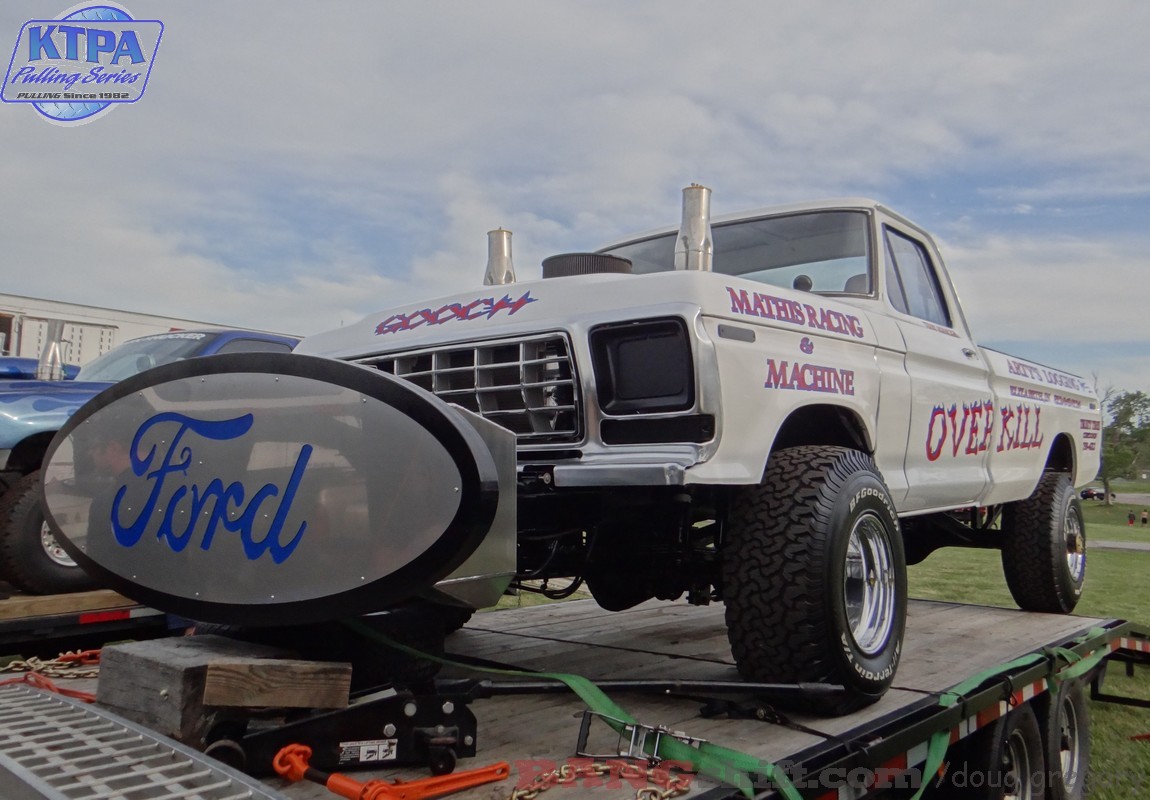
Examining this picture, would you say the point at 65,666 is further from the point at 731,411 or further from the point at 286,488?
the point at 731,411

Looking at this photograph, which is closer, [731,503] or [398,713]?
[398,713]

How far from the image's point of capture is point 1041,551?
534 centimetres

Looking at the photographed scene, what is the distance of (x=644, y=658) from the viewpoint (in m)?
3.85

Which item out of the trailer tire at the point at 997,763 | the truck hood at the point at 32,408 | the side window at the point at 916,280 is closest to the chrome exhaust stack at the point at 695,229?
the side window at the point at 916,280

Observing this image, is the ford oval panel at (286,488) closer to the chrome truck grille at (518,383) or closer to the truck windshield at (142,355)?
the chrome truck grille at (518,383)

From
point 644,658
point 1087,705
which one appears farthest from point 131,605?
point 1087,705

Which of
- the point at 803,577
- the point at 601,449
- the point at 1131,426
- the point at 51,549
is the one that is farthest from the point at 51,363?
the point at 1131,426

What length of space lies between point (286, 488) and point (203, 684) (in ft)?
1.57

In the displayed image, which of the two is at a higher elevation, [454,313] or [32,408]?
[454,313]

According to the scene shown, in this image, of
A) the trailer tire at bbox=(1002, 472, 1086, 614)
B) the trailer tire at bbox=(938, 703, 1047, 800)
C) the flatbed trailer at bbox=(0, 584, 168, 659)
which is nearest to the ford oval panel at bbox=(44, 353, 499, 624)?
the flatbed trailer at bbox=(0, 584, 168, 659)

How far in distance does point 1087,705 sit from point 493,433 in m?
3.69

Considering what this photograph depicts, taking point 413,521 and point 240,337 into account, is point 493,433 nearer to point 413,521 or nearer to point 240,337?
point 413,521

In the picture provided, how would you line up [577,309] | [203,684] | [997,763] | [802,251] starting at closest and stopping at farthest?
[203,684]
[577,309]
[997,763]
[802,251]

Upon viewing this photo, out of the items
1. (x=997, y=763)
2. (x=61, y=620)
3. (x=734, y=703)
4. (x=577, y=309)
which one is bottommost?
(x=997, y=763)
